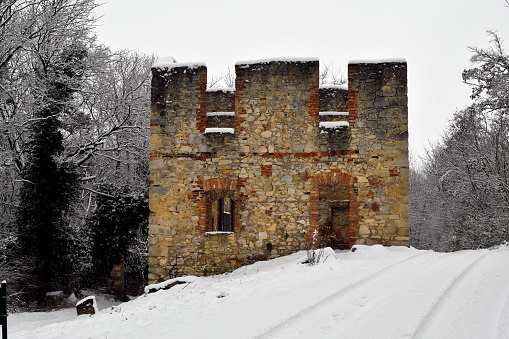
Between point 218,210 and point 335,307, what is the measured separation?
11.0m

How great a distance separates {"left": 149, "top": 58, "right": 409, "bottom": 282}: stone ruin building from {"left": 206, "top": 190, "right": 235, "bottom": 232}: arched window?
54 millimetres

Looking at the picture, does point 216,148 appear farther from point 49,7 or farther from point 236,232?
point 49,7

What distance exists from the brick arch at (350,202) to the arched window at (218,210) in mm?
2058

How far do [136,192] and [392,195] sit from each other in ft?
26.9

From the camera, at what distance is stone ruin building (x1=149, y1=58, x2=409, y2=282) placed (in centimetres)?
1086

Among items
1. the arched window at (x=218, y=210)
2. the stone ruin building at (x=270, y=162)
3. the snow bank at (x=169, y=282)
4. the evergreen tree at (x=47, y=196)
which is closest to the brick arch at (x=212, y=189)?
the stone ruin building at (x=270, y=162)

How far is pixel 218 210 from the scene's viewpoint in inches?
646

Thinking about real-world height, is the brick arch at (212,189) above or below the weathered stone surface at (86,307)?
above

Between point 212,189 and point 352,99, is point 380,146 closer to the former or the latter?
point 352,99

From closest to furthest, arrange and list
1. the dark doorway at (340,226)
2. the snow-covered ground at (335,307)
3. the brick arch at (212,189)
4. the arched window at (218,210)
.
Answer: the snow-covered ground at (335,307) → the brick arch at (212,189) → the arched window at (218,210) → the dark doorway at (340,226)

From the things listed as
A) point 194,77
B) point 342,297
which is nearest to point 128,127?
point 194,77

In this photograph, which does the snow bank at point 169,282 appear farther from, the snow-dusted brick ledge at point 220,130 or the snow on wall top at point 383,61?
the snow on wall top at point 383,61

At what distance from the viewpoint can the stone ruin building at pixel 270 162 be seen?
10.9m

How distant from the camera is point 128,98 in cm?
1733
